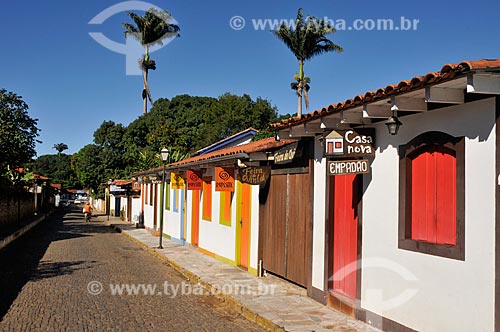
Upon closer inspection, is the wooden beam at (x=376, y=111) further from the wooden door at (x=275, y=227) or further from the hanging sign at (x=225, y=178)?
the hanging sign at (x=225, y=178)

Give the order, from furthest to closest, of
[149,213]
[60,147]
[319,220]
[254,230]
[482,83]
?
[60,147], [149,213], [254,230], [319,220], [482,83]

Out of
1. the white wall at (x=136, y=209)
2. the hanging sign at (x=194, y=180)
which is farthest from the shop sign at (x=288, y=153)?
the white wall at (x=136, y=209)

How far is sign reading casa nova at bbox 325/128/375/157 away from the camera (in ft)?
24.5

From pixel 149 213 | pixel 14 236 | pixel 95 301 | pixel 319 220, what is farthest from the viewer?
pixel 149 213

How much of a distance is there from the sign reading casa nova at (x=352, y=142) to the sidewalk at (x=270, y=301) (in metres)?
2.46

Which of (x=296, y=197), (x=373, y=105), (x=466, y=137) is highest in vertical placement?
(x=373, y=105)

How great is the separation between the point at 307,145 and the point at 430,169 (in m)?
3.60

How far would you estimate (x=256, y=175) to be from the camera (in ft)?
38.4

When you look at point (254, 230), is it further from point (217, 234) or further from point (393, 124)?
point (393, 124)

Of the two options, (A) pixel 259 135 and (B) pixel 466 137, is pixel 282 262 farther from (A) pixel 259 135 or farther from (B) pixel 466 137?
(A) pixel 259 135

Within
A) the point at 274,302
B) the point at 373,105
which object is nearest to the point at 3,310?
the point at 274,302

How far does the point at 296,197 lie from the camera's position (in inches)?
407

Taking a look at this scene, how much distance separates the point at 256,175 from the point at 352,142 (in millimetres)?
4498

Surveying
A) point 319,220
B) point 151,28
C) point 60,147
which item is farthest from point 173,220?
point 60,147
